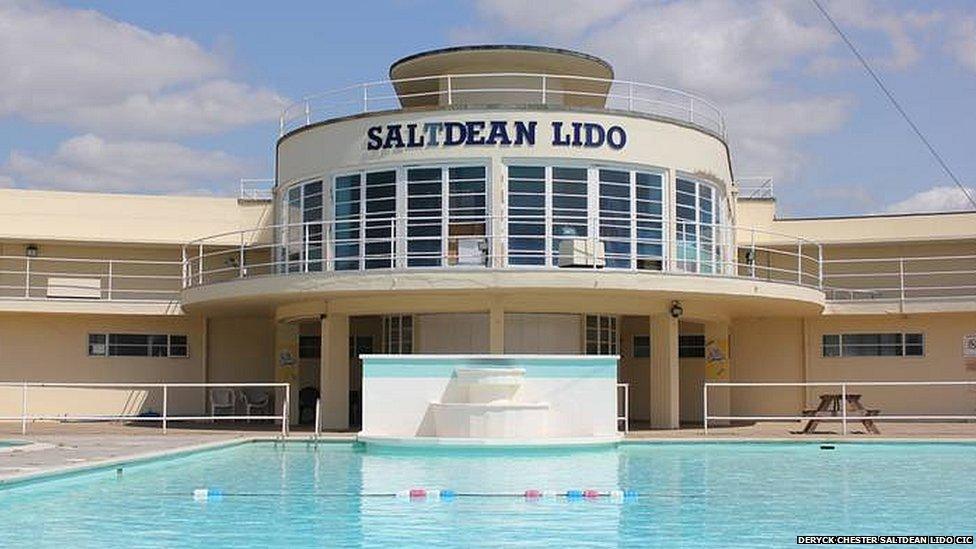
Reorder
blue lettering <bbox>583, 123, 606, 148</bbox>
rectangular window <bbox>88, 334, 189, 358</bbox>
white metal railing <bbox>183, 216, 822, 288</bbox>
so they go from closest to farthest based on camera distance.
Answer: white metal railing <bbox>183, 216, 822, 288</bbox> → blue lettering <bbox>583, 123, 606, 148</bbox> → rectangular window <bbox>88, 334, 189, 358</bbox>

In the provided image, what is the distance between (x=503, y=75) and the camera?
2559cm

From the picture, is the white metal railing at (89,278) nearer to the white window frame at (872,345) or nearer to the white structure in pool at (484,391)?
the white structure in pool at (484,391)

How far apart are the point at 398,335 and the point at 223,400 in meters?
5.85

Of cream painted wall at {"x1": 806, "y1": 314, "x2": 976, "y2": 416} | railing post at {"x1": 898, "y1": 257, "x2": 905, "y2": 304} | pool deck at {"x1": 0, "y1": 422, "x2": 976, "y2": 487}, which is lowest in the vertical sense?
pool deck at {"x1": 0, "y1": 422, "x2": 976, "y2": 487}

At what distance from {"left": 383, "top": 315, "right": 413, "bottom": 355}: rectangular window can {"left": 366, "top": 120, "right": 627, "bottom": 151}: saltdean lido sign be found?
3673mm

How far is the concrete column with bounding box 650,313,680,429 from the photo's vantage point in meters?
24.0

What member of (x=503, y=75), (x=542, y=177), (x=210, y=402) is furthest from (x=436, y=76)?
(x=210, y=402)

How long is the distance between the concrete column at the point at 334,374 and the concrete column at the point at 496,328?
10.3 ft

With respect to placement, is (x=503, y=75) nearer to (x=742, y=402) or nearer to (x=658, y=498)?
(x=742, y=402)

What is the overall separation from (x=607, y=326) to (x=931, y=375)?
818cm

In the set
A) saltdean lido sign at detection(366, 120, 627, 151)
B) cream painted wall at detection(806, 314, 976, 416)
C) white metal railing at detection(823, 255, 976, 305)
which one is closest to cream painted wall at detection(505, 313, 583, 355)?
saltdean lido sign at detection(366, 120, 627, 151)

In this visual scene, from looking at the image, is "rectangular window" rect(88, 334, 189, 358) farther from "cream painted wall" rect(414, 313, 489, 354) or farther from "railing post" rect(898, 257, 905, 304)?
"railing post" rect(898, 257, 905, 304)

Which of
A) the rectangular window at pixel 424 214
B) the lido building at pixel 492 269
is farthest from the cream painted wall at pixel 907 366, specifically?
the rectangular window at pixel 424 214

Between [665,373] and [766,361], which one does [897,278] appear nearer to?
[766,361]
